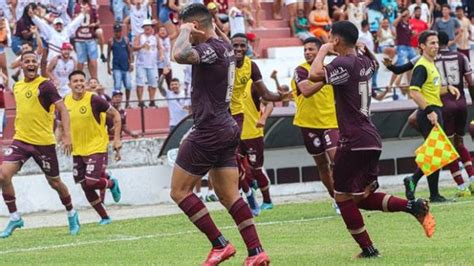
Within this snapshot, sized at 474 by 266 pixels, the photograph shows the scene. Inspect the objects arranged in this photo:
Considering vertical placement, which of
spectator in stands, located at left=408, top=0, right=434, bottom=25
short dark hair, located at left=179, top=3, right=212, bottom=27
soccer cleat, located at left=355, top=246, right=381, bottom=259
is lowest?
spectator in stands, located at left=408, top=0, right=434, bottom=25

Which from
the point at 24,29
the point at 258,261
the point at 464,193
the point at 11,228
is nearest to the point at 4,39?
the point at 24,29

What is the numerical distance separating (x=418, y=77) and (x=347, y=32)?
6.08 meters

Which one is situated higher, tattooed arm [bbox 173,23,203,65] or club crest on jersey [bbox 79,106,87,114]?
tattooed arm [bbox 173,23,203,65]

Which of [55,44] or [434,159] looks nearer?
[434,159]

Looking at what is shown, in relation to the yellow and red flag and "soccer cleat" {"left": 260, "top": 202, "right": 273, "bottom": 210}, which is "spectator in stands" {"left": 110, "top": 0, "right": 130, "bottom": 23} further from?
the yellow and red flag

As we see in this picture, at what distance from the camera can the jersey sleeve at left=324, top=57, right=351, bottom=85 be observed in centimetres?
1174

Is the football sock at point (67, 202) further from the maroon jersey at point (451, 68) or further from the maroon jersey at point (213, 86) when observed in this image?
the maroon jersey at point (213, 86)

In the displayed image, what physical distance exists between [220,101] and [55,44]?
14997 millimetres

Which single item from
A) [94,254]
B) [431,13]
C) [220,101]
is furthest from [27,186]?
[431,13]

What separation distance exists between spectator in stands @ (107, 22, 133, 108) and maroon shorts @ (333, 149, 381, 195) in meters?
15.8

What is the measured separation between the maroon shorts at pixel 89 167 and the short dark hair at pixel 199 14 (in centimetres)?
682

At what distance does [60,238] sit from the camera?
639 inches

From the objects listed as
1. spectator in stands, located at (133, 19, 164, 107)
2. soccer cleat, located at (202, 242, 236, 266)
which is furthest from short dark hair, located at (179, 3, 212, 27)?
spectator in stands, located at (133, 19, 164, 107)

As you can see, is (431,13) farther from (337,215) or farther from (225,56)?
(225,56)
